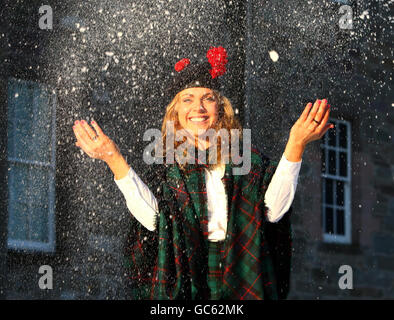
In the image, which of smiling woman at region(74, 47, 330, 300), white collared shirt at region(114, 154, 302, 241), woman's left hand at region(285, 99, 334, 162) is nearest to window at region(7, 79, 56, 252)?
smiling woman at region(74, 47, 330, 300)

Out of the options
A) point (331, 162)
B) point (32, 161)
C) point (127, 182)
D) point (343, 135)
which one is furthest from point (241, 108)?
point (127, 182)

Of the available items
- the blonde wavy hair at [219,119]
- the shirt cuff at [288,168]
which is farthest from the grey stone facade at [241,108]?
the shirt cuff at [288,168]

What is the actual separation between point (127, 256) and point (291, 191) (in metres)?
0.93

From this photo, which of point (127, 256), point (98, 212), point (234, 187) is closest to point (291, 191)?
point (234, 187)

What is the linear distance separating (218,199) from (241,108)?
482 centimetres

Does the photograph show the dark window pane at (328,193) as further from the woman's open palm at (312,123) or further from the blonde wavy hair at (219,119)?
the woman's open palm at (312,123)

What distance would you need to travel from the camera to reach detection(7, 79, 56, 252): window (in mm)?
7785

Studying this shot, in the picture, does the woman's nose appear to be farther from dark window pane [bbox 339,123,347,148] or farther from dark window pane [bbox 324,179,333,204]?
dark window pane [bbox 339,123,347,148]

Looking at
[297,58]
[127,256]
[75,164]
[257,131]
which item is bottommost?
[127,256]

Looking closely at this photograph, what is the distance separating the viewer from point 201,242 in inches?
173

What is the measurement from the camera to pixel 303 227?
9.76 m

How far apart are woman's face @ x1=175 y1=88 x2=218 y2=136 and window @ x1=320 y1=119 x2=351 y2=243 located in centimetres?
565

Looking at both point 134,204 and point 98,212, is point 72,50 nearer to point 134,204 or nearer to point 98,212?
point 98,212

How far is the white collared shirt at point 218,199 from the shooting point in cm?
437
